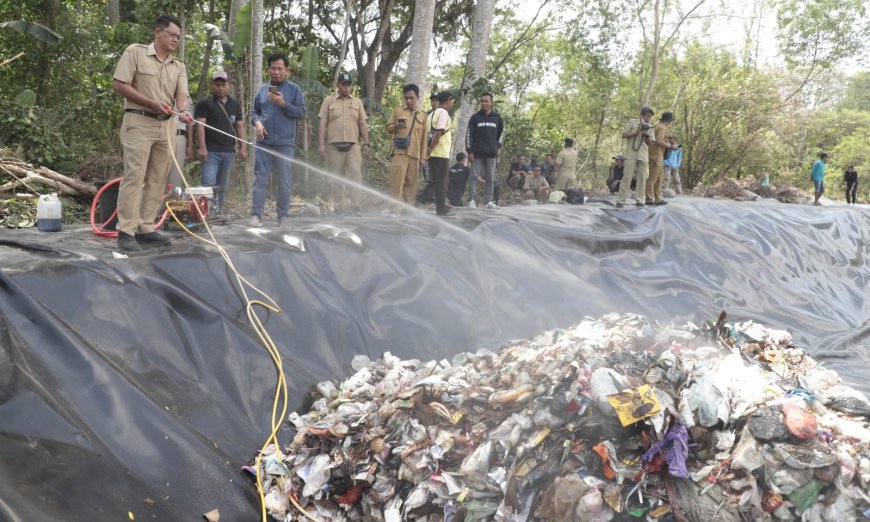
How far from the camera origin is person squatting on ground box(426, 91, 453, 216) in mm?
6301

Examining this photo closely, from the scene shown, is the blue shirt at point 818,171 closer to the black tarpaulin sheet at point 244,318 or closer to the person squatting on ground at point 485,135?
the black tarpaulin sheet at point 244,318

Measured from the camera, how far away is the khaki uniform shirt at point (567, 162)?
11.3 m

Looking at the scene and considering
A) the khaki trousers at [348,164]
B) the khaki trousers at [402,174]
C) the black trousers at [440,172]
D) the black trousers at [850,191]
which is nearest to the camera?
the khaki trousers at [348,164]

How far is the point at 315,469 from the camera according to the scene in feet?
8.73

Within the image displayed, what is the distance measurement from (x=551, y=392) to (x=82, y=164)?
23.9ft

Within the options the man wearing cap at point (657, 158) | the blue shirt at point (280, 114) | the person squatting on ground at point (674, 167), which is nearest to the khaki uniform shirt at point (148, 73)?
the blue shirt at point (280, 114)

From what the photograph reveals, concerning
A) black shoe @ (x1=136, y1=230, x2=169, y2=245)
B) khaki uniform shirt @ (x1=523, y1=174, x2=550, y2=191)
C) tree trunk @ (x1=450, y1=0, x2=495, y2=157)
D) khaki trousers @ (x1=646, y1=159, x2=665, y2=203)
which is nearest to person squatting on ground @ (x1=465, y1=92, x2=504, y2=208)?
tree trunk @ (x1=450, y1=0, x2=495, y2=157)

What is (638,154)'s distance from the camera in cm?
785

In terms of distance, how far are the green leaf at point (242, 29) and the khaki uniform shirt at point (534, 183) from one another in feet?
18.1

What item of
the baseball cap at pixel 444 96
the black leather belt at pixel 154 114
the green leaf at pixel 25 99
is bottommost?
the black leather belt at pixel 154 114

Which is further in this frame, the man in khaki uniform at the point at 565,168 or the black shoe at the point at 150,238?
the man in khaki uniform at the point at 565,168

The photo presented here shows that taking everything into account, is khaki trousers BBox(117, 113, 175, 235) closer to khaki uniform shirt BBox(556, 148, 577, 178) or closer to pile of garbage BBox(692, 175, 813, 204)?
khaki uniform shirt BBox(556, 148, 577, 178)

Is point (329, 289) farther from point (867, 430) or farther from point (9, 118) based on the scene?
point (9, 118)

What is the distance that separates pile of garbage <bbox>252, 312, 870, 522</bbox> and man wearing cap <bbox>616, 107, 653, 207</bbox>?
16.7ft
